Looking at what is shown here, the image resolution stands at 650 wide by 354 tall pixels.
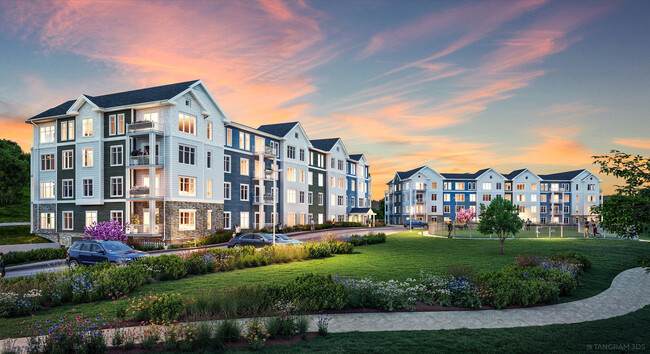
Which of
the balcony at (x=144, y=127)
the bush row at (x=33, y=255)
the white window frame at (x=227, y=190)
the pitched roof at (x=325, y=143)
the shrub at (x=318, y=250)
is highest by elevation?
the pitched roof at (x=325, y=143)

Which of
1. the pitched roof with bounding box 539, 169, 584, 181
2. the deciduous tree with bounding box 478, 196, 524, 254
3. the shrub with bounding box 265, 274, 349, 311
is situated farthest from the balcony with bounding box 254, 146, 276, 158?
the pitched roof with bounding box 539, 169, 584, 181

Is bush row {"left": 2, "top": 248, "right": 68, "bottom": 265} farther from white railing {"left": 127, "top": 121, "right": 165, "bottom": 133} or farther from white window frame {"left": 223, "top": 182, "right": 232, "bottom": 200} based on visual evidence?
white window frame {"left": 223, "top": 182, "right": 232, "bottom": 200}

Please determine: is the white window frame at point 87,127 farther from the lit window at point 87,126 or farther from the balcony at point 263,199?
the balcony at point 263,199

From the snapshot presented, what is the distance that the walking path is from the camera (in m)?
10.6

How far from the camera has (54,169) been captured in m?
43.3

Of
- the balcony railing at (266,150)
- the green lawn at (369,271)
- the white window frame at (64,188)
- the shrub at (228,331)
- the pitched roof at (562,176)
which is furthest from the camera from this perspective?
the pitched roof at (562,176)

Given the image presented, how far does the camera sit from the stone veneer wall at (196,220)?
1465 inches

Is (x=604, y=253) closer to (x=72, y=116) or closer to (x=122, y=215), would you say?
(x=122, y=215)

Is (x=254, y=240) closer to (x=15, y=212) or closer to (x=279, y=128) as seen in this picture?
(x=279, y=128)

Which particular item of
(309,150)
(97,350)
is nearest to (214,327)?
(97,350)

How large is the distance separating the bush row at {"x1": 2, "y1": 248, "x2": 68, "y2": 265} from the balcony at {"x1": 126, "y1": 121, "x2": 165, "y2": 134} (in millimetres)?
11709

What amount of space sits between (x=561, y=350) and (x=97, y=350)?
30.9 ft

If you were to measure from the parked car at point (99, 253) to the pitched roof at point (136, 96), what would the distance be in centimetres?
1894

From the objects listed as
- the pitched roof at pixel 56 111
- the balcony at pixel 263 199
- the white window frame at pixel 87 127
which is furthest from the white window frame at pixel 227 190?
the pitched roof at pixel 56 111
